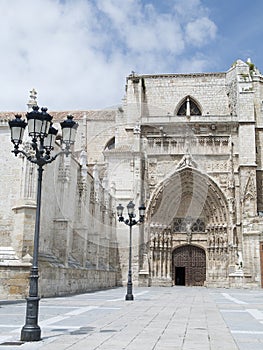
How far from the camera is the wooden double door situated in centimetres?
2706

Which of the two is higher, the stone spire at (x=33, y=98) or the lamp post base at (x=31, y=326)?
the stone spire at (x=33, y=98)

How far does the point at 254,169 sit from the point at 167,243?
6636 mm

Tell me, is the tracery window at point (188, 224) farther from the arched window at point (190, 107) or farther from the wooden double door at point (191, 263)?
the arched window at point (190, 107)

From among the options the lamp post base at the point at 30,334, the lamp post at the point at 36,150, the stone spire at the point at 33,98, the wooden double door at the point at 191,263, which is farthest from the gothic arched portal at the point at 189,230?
the lamp post base at the point at 30,334

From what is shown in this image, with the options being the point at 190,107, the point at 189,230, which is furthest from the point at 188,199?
the point at 190,107

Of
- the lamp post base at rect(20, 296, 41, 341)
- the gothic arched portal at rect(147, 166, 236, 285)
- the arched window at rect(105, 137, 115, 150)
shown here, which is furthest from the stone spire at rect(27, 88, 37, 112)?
the arched window at rect(105, 137, 115, 150)

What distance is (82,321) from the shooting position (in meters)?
7.59

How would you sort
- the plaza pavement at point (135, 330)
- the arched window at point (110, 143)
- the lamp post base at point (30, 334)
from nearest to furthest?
the plaza pavement at point (135, 330) → the lamp post base at point (30, 334) → the arched window at point (110, 143)

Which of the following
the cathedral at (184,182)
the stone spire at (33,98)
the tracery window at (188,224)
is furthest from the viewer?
the tracery window at (188,224)

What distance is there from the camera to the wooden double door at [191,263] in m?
27.1

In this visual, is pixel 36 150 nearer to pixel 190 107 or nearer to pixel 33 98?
pixel 33 98

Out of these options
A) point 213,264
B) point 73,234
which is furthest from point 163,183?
point 73,234

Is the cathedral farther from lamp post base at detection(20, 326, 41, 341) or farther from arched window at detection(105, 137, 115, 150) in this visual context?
lamp post base at detection(20, 326, 41, 341)

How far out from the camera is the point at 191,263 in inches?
1077
